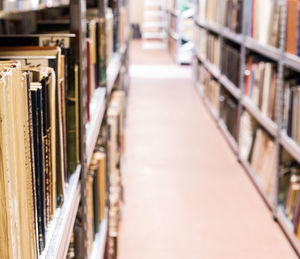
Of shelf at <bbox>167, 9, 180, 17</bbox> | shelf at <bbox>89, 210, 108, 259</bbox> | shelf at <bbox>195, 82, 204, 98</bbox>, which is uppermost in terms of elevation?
shelf at <bbox>167, 9, 180, 17</bbox>

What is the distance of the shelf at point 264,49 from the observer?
258 cm

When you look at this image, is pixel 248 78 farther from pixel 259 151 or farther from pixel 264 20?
pixel 259 151

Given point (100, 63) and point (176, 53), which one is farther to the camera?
point (176, 53)

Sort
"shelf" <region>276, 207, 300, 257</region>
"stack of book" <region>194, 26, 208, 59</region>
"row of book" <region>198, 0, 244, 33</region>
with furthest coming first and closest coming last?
1. "stack of book" <region>194, 26, 208, 59</region>
2. "row of book" <region>198, 0, 244, 33</region>
3. "shelf" <region>276, 207, 300, 257</region>

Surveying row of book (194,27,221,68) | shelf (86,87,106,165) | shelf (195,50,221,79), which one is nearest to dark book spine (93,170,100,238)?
shelf (86,87,106,165)

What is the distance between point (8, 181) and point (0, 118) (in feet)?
0.25

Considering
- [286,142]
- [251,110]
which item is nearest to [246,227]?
[286,142]

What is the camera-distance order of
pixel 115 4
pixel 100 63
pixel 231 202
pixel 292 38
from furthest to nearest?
pixel 115 4
pixel 231 202
pixel 292 38
pixel 100 63

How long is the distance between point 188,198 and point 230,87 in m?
1.38

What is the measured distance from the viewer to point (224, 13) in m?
4.30

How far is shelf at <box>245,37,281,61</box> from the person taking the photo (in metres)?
2.58

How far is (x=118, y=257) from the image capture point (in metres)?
2.18

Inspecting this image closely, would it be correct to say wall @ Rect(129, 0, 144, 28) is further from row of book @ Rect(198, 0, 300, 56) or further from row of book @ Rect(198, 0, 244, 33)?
row of book @ Rect(198, 0, 300, 56)

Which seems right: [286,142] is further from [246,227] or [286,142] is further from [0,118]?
[0,118]
